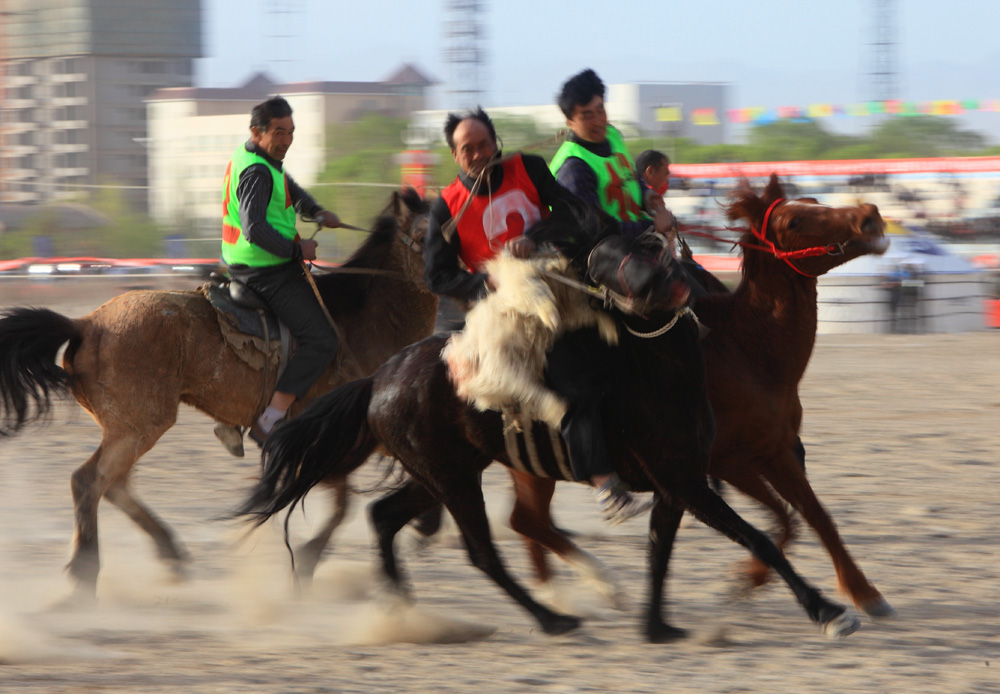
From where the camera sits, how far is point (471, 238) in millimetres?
4875

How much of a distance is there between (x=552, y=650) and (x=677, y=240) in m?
2.23

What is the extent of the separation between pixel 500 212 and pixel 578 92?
0.96 meters

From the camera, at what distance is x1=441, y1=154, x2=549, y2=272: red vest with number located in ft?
15.8

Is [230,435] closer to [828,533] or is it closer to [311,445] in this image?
[311,445]

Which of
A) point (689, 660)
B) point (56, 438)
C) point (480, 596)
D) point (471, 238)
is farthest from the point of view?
point (56, 438)

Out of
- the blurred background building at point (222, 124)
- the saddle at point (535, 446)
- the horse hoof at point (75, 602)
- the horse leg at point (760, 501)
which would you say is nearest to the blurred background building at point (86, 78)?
the blurred background building at point (222, 124)

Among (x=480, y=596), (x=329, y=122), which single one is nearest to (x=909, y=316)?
(x=480, y=596)

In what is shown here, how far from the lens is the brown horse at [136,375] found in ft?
19.5

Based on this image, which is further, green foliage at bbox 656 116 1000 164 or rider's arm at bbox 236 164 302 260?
green foliage at bbox 656 116 1000 164

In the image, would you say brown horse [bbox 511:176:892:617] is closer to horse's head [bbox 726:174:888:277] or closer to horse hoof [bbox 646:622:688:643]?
horse's head [bbox 726:174:888:277]

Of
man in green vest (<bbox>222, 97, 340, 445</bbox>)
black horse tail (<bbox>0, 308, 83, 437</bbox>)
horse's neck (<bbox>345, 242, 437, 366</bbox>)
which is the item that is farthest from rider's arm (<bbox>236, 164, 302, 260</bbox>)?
black horse tail (<bbox>0, 308, 83, 437</bbox>)

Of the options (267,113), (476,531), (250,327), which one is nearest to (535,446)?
(476,531)

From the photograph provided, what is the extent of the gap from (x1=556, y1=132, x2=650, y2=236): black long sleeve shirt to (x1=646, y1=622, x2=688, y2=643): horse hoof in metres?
1.70

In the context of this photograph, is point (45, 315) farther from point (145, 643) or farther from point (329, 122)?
point (329, 122)
